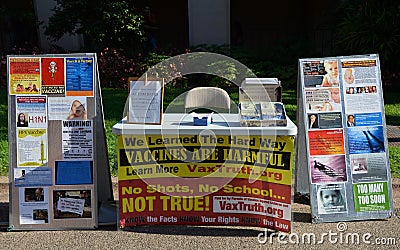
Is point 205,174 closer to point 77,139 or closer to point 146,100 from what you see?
point 146,100

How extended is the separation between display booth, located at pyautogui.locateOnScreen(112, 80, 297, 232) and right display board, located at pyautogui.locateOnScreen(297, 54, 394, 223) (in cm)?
45

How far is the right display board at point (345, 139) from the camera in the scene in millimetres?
5418

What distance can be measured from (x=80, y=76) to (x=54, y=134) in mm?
599

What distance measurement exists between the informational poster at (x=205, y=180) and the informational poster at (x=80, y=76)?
1.94ft

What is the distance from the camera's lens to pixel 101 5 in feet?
46.8

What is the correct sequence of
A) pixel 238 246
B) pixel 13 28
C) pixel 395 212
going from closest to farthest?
pixel 238 246
pixel 395 212
pixel 13 28

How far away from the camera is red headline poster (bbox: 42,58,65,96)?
17.1ft

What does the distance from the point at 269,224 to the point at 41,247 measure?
2.07 m

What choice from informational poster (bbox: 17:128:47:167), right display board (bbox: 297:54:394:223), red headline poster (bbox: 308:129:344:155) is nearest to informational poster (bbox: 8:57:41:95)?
informational poster (bbox: 17:128:47:167)

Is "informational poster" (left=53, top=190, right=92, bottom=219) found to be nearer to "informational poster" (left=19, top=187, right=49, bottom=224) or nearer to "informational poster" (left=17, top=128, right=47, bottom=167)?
"informational poster" (left=19, top=187, right=49, bottom=224)

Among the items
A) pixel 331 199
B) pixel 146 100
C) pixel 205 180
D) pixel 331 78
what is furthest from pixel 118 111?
pixel 331 199

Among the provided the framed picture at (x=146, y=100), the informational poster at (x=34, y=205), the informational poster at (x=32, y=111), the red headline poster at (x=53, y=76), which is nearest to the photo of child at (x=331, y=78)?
the framed picture at (x=146, y=100)

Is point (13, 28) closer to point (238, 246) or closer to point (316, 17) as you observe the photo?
point (316, 17)

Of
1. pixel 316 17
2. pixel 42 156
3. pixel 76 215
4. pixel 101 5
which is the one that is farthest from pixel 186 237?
pixel 316 17
